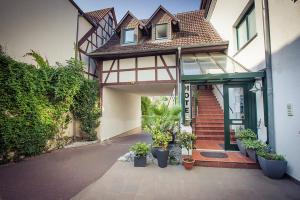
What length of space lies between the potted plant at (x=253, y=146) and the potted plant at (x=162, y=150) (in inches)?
92.5

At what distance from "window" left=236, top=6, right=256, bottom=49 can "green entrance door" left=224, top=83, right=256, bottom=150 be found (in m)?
1.84

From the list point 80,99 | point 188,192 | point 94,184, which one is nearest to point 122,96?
point 80,99

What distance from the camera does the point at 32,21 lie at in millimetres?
7176

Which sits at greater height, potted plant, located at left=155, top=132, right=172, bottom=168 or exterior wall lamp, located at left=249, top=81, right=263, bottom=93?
exterior wall lamp, located at left=249, top=81, right=263, bottom=93

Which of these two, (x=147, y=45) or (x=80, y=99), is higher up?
(x=147, y=45)

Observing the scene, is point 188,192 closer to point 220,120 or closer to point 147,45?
point 220,120

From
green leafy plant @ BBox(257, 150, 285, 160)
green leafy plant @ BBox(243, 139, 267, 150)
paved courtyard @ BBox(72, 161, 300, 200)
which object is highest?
green leafy plant @ BBox(243, 139, 267, 150)

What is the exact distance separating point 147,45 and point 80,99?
4.58 meters

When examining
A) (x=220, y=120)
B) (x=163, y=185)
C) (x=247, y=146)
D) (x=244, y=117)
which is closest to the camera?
(x=163, y=185)

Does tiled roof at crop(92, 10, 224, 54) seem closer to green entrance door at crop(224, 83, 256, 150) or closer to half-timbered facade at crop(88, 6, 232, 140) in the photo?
half-timbered facade at crop(88, 6, 232, 140)

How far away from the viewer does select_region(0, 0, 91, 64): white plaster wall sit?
6.20 m

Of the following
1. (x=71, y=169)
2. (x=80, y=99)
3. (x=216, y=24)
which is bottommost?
(x=71, y=169)

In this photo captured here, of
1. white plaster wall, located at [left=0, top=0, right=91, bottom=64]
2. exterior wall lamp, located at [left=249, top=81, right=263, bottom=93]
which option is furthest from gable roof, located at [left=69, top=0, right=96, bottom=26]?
exterior wall lamp, located at [left=249, top=81, right=263, bottom=93]

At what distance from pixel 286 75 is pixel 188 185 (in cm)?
362
